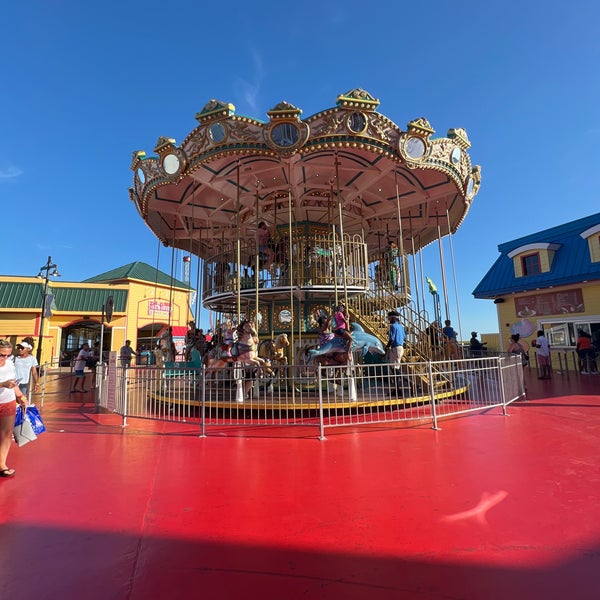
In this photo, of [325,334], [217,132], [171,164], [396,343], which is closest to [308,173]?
[217,132]

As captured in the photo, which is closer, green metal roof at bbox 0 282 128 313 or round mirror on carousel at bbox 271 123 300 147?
round mirror on carousel at bbox 271 123 300 147

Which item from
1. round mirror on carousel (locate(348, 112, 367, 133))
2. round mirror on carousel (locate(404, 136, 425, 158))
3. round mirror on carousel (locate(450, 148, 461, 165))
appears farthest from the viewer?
round mirror on carousel (locate(450, 148, 461, 165))

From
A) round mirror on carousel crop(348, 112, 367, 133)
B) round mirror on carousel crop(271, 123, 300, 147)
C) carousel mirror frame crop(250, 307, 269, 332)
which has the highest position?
round mirror on carousel crop(348, 112, 367, 133)

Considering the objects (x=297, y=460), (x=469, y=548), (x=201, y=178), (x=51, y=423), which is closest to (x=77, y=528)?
(x=297, y=460)

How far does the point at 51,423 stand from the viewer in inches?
274

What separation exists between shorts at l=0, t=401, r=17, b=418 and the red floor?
75 centimetres

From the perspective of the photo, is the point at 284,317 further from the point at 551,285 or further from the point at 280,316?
the point at 551,285

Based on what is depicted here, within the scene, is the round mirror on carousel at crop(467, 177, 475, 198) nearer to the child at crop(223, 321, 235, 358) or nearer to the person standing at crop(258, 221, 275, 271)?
the person standing at crop(258, 221, 275, 271)

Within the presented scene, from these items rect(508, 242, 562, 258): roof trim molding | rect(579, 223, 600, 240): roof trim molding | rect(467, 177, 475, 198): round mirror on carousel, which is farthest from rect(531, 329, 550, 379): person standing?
rect(508, 242, 562, 258): roof trim molding

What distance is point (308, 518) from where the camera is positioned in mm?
2924

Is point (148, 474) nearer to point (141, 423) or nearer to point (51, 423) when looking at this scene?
point (141, 423)

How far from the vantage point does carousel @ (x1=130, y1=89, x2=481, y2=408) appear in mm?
8078

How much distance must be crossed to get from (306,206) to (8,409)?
10.4m

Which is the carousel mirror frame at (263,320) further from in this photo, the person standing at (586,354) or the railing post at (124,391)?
the person standing at (586,354)
